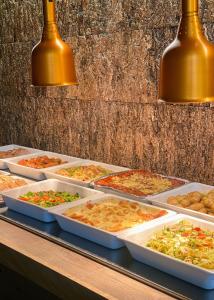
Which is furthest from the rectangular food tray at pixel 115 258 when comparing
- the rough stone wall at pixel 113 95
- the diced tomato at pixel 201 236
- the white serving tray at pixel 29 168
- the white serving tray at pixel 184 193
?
the rough stone wall at pixel 113 95

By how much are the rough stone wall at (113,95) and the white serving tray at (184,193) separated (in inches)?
6.2

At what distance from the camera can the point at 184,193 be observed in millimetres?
2443

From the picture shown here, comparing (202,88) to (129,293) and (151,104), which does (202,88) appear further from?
(151,104)

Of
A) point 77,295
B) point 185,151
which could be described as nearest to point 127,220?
point 77,295

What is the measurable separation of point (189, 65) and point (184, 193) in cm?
129

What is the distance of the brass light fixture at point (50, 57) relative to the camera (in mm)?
1960

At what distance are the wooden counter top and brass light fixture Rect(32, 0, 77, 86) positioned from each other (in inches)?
27.3

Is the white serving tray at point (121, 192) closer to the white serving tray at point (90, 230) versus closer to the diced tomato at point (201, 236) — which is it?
the white serving tray at point (90, 230)

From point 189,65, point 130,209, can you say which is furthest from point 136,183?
point 189,65

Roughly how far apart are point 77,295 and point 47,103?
2.20 metres

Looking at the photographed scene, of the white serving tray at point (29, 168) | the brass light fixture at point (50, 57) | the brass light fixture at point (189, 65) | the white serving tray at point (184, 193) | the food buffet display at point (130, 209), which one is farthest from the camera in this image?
the white serving tray at point (29, 168)

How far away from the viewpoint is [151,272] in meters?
1.69

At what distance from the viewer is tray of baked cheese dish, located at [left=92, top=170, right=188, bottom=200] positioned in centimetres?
243

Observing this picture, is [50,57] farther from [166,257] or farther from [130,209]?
[166,257]
